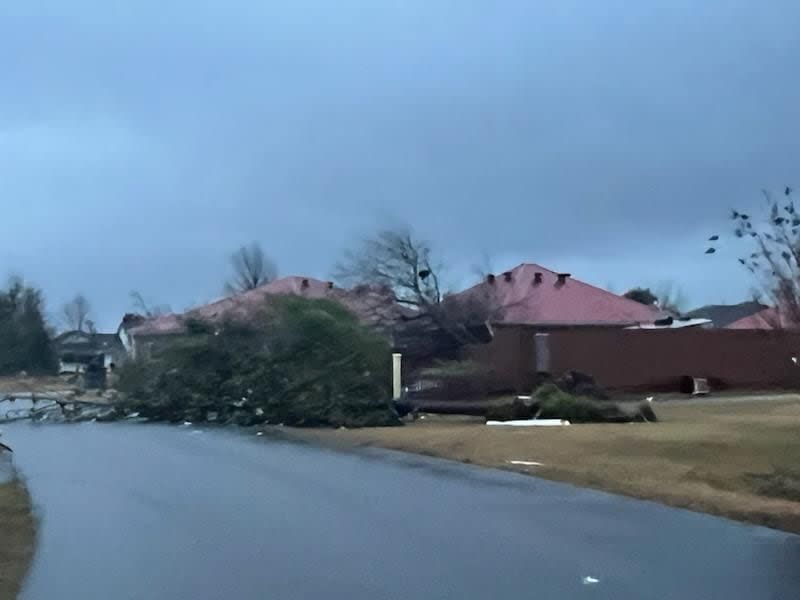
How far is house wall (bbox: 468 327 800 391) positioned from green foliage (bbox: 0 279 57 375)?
223ft

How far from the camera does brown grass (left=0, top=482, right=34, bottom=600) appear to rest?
13.4m

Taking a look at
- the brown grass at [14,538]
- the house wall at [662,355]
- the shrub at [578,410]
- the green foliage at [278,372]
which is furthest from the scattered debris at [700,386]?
the brown grass at [14,538]

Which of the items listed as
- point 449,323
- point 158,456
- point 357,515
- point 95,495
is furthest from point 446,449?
point 449,323

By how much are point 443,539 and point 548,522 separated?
1.86 m

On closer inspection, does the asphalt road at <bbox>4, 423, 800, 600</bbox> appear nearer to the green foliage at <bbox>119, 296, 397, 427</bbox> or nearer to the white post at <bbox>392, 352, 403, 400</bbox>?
the green foliage at <bbox>119, 296, 397, 427</bbox>

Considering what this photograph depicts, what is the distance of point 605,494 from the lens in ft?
65.7

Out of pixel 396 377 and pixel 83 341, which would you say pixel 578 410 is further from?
pixel 83 341

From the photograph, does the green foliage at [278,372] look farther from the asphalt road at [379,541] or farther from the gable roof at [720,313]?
the gable roof at [720,313]

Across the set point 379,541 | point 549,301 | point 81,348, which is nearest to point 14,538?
point 379,541

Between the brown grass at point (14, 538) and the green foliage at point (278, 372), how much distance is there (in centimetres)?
2053

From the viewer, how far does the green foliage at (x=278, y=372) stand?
43.9 m

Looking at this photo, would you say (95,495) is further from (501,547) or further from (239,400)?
(239,400)

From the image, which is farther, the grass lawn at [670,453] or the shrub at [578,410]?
the shrub at [578,410]

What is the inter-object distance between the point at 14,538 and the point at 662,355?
33.2 metres
